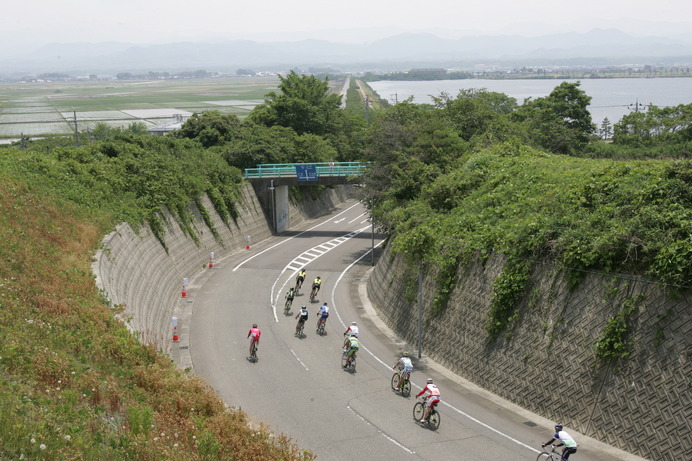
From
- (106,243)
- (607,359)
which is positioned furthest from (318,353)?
(607,359)

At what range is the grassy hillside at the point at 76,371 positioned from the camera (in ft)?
39.2

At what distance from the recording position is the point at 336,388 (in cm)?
2342

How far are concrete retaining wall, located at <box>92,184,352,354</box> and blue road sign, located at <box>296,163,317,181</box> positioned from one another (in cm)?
482

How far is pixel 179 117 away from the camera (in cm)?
13262

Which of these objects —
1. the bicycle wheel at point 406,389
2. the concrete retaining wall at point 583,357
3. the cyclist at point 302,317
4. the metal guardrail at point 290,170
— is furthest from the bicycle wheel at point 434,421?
the metal guardrail at point 290,170

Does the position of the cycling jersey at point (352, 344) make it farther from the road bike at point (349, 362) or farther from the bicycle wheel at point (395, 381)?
the bicycle wheel at point (395, 381)

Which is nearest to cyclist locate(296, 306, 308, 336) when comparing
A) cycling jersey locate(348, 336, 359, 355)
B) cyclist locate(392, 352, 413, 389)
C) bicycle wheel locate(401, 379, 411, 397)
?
cycling jersey locate(348, 336, 359, 355)

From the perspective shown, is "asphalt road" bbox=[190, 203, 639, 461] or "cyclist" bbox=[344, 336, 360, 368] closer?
"asphalt road" bbox=[190, 203, 639, 461]

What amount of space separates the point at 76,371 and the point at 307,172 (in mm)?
42454

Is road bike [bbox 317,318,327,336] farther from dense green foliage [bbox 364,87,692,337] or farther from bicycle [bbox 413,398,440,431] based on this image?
bicycle [bbox 413,398,440,431]

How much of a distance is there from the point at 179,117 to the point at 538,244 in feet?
394

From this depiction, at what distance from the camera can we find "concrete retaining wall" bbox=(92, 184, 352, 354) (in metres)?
26.1

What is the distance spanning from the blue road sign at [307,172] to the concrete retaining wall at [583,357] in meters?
31.9

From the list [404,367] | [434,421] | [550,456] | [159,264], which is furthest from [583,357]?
[159,264]
